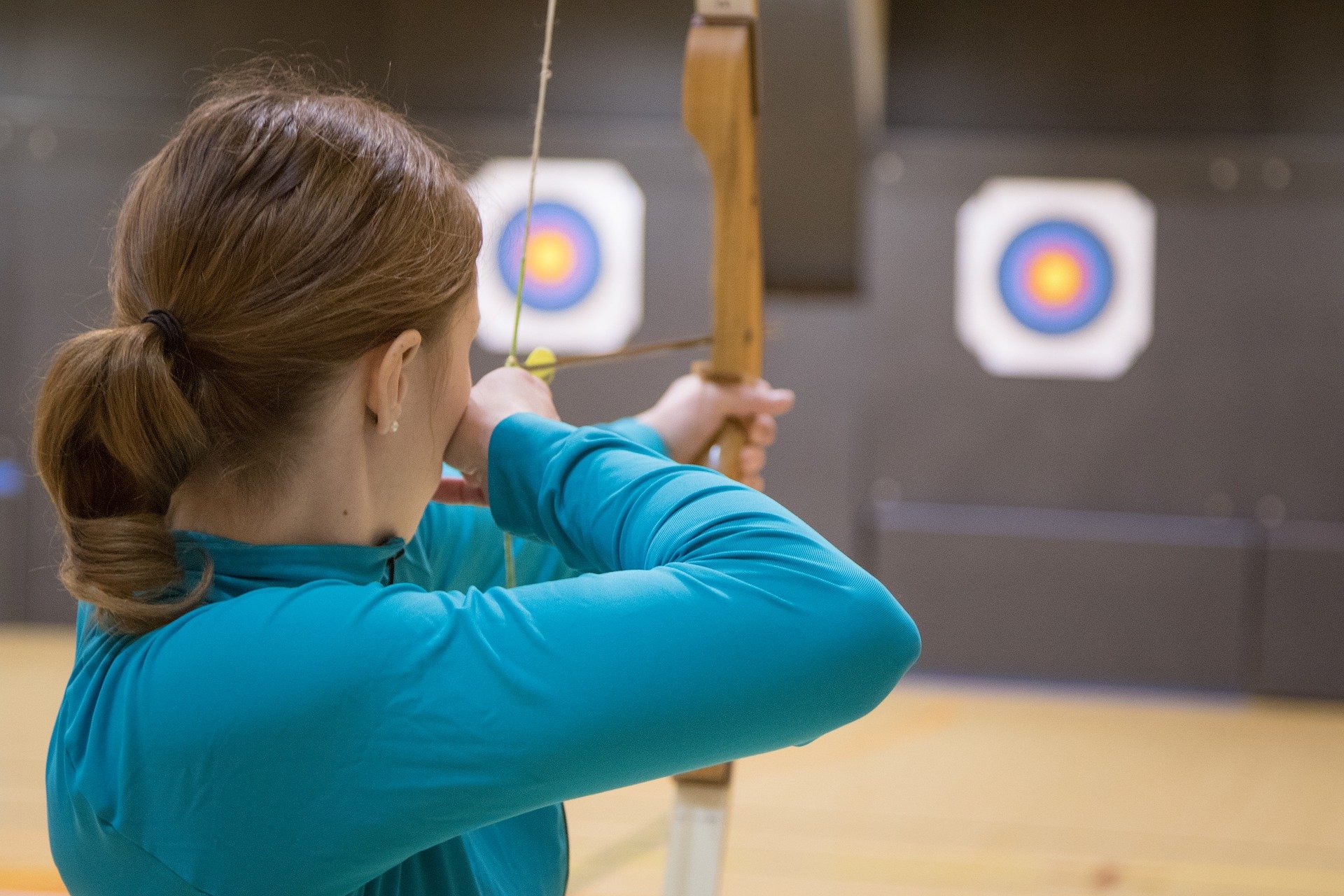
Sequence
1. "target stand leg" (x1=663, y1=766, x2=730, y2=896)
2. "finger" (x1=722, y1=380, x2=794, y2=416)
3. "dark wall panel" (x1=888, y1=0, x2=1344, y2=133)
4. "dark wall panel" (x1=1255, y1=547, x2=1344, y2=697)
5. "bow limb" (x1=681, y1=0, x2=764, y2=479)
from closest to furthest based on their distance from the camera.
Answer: "bow limb" (x1=681, y1=0, x2=764, y2=479) < "finger" (x1=722, y1=380, x2=794, y2=416) < "target stand leg" (x1=663, y1=766, x2=730, y2=896) < "dark wall panel" (x1=1255, y1=547, x2=1344, y2=697) < "dark wall panel" (x1=888, y1=0, x2=1344, y2=133)

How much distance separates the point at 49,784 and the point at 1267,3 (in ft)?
11.1

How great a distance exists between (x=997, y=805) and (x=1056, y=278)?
1571mm

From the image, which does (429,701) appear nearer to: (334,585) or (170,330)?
(334,585)

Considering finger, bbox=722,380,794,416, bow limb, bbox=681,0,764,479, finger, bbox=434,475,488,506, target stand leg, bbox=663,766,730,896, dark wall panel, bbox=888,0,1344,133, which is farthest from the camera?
dark wall panel, bbox=888,0,1344,133

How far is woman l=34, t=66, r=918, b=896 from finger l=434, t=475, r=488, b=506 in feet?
0.39

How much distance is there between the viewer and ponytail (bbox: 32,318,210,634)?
1.63 ft

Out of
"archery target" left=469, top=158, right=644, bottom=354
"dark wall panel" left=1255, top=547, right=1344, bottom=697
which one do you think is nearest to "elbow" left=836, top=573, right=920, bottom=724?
"archery target" left=469, top=158, right=644, bottom=354

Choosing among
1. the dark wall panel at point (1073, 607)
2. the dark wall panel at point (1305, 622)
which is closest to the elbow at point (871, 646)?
the dark wall panel at point (1073, 607)

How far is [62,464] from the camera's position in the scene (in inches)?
20.6

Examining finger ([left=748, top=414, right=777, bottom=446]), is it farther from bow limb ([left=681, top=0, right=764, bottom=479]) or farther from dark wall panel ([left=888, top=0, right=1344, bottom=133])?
dark wall panel ([left=888, top=0, right=1344, bottom=133])

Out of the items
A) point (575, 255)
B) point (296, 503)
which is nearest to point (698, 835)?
point (296, 503)

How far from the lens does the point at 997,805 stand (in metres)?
2.24

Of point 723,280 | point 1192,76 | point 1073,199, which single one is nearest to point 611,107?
point 1073,199

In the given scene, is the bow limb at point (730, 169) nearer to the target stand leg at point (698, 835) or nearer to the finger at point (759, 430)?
the finger at point (759, 430)
